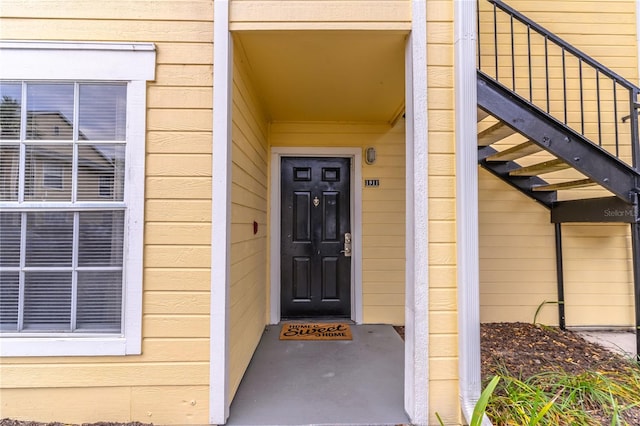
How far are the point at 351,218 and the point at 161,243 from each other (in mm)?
2160

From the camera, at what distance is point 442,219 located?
191cm

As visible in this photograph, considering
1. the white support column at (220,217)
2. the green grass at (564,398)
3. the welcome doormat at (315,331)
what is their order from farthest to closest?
the welcome doormat at (315,331) → the white support column at (220,217) → the green grass at (564,398)

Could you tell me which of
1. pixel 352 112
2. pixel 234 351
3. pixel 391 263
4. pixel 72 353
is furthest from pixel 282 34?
pixel 391 263

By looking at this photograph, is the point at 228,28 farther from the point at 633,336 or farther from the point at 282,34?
the point at 633,336

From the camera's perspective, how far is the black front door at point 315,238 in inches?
145

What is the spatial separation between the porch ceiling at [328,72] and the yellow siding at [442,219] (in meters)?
0.25

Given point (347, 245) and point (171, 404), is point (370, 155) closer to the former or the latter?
point (347, 245)

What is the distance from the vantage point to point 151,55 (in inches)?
75.9

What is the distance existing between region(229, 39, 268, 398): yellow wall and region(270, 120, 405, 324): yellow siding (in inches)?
21.8

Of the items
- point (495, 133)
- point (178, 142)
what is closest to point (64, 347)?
point (178, 142)

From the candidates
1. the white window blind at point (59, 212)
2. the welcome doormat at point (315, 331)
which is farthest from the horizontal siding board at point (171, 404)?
the welcome doormat at point (315, 331)

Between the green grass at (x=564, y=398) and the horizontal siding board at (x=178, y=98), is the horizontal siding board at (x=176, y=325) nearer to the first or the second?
the horizontal siding board at (x=178, y=98)

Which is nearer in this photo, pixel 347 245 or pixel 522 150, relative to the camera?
pixel 522 150

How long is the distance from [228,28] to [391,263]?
2.65 meters
